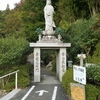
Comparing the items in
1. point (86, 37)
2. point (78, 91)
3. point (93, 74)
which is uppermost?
point (86, 37)

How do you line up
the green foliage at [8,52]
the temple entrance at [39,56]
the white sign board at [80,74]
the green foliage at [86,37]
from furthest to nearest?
the green foliage at [86,37] → the temple entrance at [39,56] → the green foliage at [8,52] → the white sign board at [80,74]

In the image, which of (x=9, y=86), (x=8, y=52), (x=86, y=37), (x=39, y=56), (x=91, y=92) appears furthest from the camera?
(x=86, y=37)

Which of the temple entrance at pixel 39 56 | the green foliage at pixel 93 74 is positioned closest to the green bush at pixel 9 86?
the temple entrance at pixel 39 56

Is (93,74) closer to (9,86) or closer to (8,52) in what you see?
(9,86)

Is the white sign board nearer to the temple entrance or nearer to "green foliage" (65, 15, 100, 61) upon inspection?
the temple entrance

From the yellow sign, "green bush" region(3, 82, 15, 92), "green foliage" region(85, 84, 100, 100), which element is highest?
the yellow sign

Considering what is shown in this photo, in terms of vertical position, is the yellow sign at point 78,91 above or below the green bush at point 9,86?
above

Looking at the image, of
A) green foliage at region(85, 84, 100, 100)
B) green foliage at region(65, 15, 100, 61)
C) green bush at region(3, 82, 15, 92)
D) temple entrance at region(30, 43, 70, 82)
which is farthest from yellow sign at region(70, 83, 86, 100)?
green foliage at region(65, 15, 100, 61)

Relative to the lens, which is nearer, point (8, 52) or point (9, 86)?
point (9, 86)

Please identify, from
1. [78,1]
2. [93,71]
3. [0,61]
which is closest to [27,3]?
[78,1]

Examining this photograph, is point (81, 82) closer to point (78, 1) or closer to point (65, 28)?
point (65, 28)

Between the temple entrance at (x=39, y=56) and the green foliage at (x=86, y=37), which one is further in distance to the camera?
the green foliage at (x=86, y=37)

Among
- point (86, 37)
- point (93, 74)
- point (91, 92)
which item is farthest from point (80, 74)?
point (86, 37)

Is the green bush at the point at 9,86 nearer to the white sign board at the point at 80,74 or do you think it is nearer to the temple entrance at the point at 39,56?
the temple entrance at the point at 39,56
